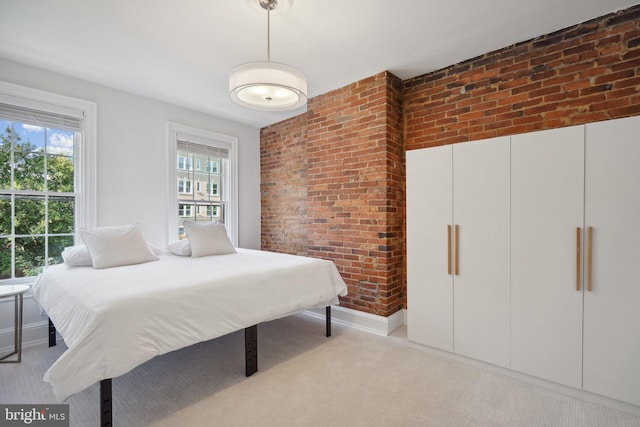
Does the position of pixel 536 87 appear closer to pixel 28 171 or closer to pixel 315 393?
pixel 315 393

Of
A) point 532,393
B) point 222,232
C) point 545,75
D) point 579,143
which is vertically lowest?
point 532,393

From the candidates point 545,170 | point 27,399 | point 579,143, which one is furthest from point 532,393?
point 27,399

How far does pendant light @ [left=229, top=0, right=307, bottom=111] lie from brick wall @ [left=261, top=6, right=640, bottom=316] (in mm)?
1306

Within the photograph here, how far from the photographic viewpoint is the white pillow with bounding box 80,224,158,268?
2791 mm

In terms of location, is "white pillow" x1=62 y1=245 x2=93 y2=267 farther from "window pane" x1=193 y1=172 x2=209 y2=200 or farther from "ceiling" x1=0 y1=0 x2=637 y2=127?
"ceiling" x1=0 y1=0 x2=637 y2=127

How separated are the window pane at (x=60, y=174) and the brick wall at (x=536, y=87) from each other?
385 centimetres

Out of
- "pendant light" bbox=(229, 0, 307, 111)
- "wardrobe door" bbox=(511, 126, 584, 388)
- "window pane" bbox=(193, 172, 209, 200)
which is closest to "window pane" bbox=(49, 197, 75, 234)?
"window pane" bbox=(193, 172, 209, 200)

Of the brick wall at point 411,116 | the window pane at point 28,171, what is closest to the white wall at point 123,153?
the window pane at point 28,171

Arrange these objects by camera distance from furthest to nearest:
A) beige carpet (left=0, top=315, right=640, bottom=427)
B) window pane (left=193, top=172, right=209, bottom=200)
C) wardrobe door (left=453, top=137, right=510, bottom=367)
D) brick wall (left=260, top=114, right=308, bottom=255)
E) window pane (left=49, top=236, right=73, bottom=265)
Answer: brick wall (left=260, top=114, right=308, bottom=255)
window pane (left=193, top=172, right=209, bottom=200)
window pane (left=49, top=236, right=73, bottom=265)
wardrobe door (left=453, top=137, right=510, bottom=367)
beige carpet (left=0, top=315, right=640, bottom=427)

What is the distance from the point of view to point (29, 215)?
10.1ft

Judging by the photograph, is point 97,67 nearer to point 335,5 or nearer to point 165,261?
point 165,261

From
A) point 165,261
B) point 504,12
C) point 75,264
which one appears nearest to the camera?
point 504,12

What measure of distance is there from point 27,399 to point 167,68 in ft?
9.91

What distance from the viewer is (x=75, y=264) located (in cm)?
283
